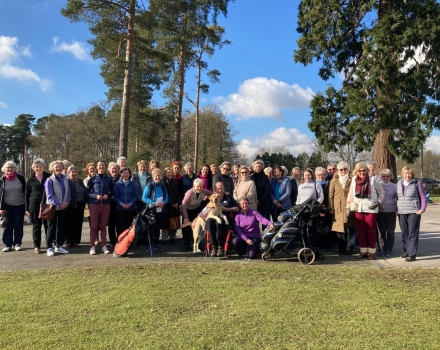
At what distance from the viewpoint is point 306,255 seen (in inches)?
241

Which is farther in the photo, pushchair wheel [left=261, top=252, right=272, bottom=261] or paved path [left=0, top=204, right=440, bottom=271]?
pushchair wheel [left=261, top=252, right=272, bottom=261]

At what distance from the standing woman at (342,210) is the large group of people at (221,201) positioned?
0.06 feet

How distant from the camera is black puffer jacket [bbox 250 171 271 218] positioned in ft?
25.3

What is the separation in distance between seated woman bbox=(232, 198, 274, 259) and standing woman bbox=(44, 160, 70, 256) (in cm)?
341

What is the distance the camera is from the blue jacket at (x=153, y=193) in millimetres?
7074

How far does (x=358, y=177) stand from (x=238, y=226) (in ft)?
7.77

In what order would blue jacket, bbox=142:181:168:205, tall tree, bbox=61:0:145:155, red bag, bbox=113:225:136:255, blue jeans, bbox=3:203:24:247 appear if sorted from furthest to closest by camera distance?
tall tree, bbox=61:0:145:155 → blue jeans, bbox=3:203:24:247 → blue jacket, bbox=142:181:168:205 → red bag, bbox=113:225:136:255

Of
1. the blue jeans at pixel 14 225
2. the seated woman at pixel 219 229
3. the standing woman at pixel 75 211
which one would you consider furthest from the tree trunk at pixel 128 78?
the seated woman at pixel 219 229

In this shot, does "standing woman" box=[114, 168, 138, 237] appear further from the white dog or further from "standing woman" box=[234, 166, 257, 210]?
"standing woman" box=[234, 166, 257, 210]

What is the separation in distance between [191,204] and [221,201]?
2.50ft

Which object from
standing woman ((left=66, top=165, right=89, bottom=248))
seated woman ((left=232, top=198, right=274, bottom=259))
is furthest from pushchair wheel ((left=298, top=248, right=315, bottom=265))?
standing woman ((left=66, top=165, right=89, bottom=248))

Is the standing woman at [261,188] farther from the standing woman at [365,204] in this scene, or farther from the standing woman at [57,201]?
the standing woman at [57,201]

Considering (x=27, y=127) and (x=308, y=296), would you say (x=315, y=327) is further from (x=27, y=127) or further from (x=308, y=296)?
(x=27, y=127)

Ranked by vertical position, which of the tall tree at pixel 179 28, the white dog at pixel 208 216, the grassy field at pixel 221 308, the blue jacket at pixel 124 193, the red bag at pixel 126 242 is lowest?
the grassy field at pixel 221 308
